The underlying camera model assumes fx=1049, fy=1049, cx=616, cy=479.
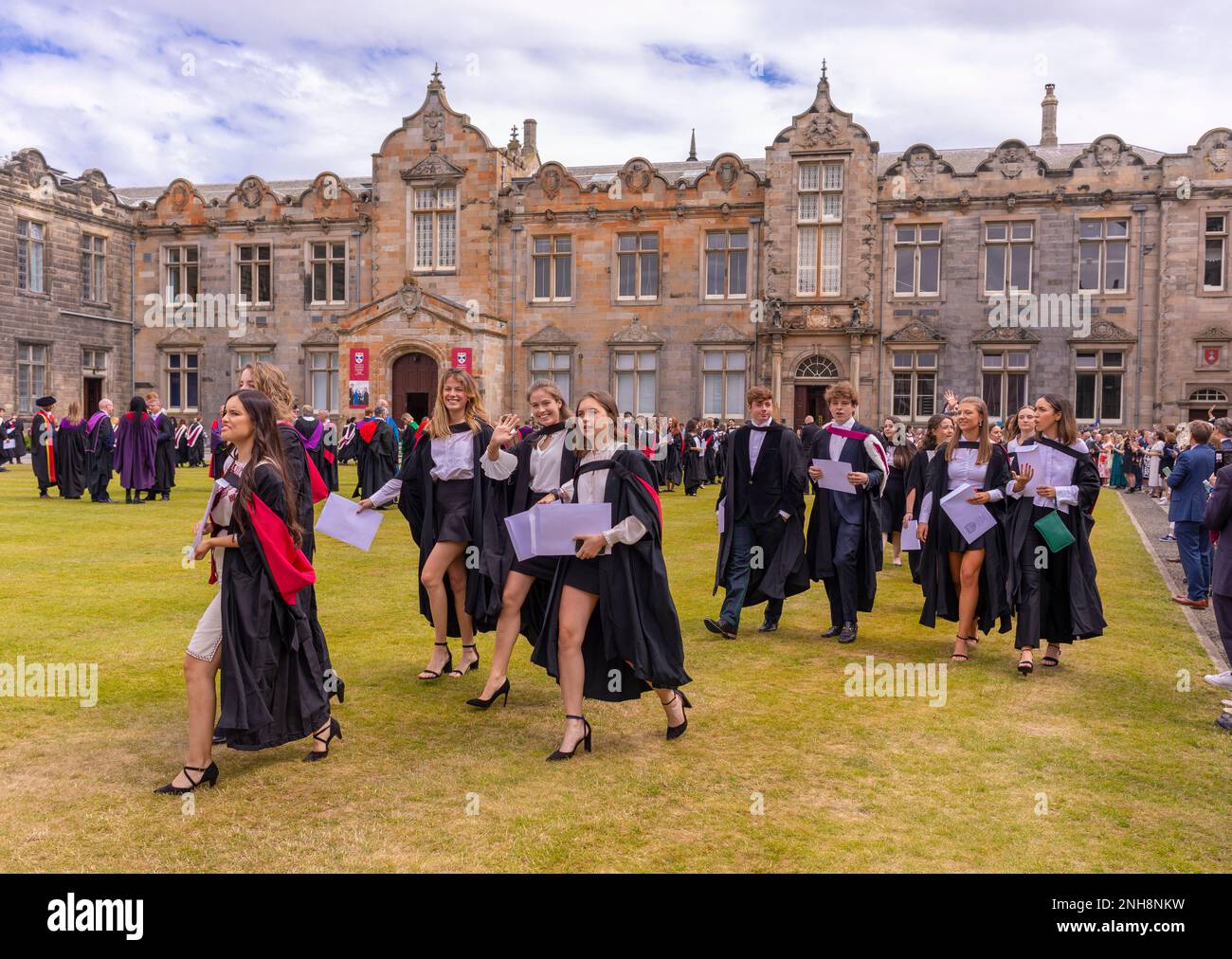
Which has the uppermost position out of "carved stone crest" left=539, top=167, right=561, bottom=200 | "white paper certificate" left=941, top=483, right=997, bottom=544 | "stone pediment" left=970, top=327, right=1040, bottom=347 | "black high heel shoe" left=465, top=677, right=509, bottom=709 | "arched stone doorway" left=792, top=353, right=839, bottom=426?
"carved stone crest" left=539, top=167, right=561, bottom=200

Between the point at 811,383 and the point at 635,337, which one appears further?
the point at 635,337

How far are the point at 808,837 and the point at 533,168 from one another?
42161 millimetres

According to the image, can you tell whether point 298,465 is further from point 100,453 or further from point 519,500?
point 100,453

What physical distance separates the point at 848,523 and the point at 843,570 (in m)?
0.43

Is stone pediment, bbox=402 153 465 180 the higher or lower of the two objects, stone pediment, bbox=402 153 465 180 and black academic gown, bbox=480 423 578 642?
the higher

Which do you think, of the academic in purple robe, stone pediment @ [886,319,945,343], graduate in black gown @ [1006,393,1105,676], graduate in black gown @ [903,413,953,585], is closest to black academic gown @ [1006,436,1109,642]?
graduate in black gown @ [1006,393,1105,676]

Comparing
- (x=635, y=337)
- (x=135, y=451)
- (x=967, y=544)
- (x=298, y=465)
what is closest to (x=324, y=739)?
(x=298, y=465)

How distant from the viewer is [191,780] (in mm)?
5070

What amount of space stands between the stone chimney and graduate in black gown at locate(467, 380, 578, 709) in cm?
3903

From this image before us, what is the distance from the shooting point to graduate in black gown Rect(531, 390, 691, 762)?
228 inches

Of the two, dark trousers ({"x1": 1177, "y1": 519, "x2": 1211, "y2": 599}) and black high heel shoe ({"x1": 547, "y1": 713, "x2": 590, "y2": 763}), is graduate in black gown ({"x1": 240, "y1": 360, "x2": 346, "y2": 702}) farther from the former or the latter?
dark trousers ({"x1": 1177, "y1": 519, "x2": 1211, "y2": 599})

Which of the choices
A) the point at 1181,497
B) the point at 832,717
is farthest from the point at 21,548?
the point at 1181,497

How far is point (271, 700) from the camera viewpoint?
5.27 metres

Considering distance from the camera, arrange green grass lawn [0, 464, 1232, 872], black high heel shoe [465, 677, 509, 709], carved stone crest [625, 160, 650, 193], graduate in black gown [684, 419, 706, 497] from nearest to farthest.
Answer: green grass lawn [0, 464, 1232, 872], black high heel shoe [465, 677, 509, 709], graduate in black gown [684, 419, 706, 497], carved stone crest [625, 160, 650, 193]
